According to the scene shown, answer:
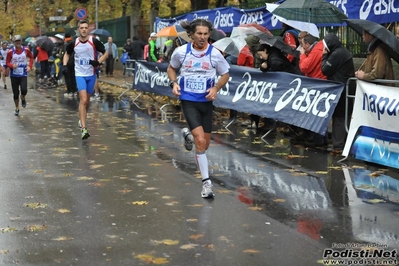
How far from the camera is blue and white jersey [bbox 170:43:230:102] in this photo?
28.6ft

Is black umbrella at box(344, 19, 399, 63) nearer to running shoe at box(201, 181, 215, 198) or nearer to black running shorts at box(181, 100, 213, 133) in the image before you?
black running shorts at box(181, 100, 213, 133)

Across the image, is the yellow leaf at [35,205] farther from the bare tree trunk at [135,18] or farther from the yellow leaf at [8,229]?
the bare tree trunk at [135,18]

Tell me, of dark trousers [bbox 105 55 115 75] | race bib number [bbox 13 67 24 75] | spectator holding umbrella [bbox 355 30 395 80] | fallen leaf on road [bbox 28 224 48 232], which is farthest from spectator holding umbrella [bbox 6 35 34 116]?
dark trousers [bbox 105 55 115 75]

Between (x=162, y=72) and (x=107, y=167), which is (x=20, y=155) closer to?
(x=107, y=167)

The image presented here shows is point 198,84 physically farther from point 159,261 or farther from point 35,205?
point 159,261

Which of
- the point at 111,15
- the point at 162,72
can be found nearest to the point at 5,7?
the point at 111,15

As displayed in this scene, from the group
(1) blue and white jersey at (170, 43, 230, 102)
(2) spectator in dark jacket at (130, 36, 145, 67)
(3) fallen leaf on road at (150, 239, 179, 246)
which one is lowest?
(2) spectator in dark jacket at (130, 36, 145, 67)

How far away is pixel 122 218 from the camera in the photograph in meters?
7.48

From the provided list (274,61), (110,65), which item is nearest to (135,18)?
(110,65)

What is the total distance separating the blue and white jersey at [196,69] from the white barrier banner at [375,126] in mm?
2767

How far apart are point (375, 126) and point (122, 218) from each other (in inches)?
178

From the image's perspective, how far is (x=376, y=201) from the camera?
8.40 m

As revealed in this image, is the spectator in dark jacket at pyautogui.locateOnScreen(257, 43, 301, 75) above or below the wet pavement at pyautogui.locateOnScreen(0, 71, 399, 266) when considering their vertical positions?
above

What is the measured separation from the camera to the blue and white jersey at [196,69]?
8703 mm
